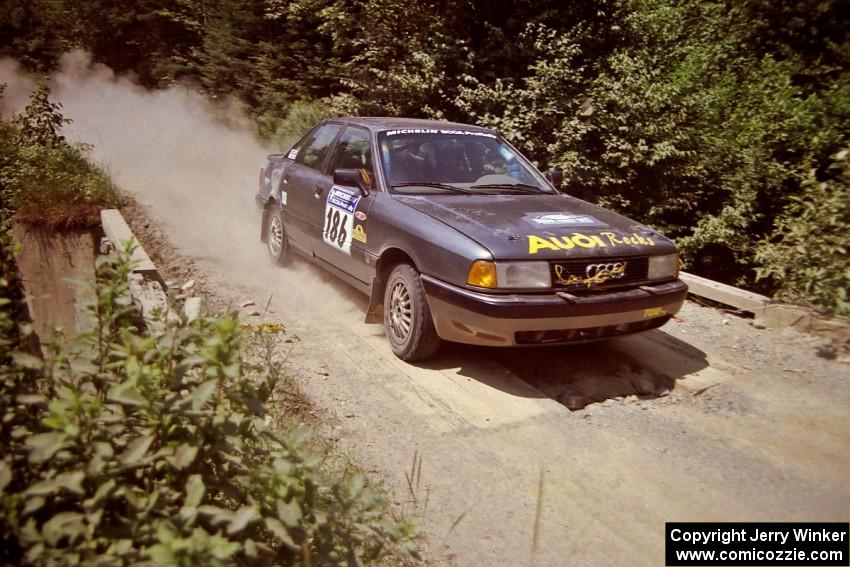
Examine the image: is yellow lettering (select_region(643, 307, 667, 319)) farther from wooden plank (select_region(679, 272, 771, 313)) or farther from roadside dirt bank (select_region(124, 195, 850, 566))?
wooden plank (select_region(679, 272, 771, 313))

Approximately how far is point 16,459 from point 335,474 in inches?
54.5

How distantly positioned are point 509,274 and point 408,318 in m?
0.92

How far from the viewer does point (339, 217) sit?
5262 mm

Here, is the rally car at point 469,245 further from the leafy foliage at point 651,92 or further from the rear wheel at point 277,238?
the leafy foliage at point 651,92

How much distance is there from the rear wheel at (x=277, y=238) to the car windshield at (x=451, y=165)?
6.27 ft

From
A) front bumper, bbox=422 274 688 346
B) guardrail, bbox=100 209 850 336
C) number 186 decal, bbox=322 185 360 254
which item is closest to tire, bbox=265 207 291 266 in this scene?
number 186 decal, bbox=322 185 360 254

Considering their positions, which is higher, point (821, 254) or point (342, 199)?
point (821, 254)

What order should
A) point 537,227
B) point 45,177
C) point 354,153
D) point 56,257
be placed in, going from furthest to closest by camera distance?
point 45,177
point 56,257
point 354,153
point 537,227

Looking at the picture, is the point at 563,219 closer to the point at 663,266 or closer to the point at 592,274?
the point at 592,274

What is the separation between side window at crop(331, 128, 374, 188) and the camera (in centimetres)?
515

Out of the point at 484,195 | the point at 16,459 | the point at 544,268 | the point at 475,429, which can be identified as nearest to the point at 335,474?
the point at 475,429

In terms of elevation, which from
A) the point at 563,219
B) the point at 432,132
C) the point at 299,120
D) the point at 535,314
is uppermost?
the point at 432,132

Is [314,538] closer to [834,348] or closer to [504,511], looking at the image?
[504,511]

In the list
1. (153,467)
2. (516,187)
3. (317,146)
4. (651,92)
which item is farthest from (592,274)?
(651,92)
